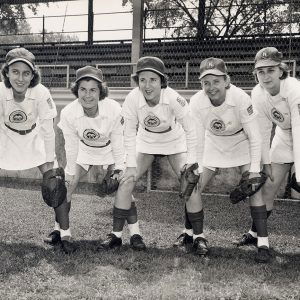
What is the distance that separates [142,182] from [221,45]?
769 centimetres

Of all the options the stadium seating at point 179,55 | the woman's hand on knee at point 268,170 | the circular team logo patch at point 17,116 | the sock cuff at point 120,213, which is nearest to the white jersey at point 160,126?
the sock cuff at point 120,213

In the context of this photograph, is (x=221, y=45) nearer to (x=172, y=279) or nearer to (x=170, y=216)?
(x=170, y=216)

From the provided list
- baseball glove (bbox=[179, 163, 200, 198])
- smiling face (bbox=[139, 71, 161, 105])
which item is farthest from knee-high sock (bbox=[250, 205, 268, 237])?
smiling face (bbox=[139, 71, 161, 105])

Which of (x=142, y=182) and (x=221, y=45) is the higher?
(x=221, y=45)

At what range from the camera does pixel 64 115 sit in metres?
4.39

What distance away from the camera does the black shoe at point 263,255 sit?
12.7 feet

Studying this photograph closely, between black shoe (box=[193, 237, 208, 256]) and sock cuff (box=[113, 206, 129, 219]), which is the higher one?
sock cuff (box=[113, 206, 129, 219])

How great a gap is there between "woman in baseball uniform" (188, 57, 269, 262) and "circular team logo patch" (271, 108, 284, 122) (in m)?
0.29

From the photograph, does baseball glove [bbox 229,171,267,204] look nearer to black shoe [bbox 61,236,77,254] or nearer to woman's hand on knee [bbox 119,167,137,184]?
woman's hand on knee [bbox 119,167,137,184]

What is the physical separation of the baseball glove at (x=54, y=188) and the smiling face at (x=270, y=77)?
2.20 m

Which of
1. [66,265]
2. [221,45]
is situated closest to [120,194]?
[66,265]

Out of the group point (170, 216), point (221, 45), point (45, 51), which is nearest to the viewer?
point (170, 216)

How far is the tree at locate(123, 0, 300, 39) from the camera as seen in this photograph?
1435cm

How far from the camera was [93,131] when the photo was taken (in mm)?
4383
